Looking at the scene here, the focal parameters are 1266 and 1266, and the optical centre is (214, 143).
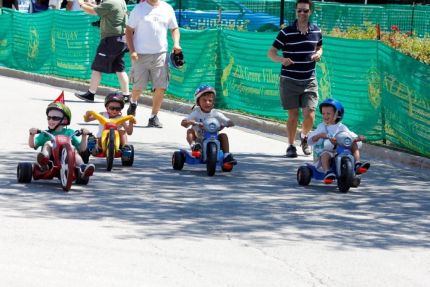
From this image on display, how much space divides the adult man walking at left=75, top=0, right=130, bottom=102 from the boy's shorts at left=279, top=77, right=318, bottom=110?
5.89m

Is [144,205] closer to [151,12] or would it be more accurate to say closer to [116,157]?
[116,157]

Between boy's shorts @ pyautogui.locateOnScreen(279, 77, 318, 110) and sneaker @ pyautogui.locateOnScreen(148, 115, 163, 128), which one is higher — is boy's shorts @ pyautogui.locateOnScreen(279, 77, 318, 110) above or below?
above

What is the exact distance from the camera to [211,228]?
31.2 ft

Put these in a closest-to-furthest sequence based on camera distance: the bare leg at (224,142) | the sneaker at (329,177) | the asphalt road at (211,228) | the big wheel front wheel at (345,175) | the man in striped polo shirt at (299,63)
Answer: the asphalt road at (211,228) → the big wheel front wheel at (345,175) → the sneaker at (329,177) → the bare leg at (224,142) → the man in striped polo shirt at (299,63)

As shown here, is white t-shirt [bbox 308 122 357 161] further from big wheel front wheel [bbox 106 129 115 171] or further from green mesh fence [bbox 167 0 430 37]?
→ green mesh fence [bbox 167 0 430 37]

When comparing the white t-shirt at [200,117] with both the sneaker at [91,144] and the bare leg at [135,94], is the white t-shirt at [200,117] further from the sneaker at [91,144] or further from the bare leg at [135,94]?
the bare leg at [135,94]

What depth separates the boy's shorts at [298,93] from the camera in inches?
579

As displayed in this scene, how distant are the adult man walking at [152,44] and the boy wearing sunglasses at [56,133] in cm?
556

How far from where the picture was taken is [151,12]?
56.7 feet

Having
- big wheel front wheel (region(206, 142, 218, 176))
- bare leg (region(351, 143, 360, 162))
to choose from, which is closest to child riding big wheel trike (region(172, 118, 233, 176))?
big wheel front wheel (region(206, 142, 218, 176))

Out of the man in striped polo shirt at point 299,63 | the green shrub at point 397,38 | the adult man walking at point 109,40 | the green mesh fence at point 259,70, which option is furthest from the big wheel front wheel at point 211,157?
the green shrub at point 397,38

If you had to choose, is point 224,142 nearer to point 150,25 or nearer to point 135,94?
point 150,25

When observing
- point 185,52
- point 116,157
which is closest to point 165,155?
point 116,157

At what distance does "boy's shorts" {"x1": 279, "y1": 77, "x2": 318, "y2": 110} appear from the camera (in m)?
14.7
